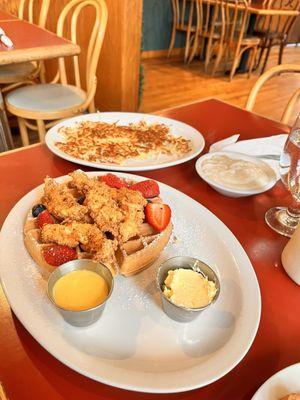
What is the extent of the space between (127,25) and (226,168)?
93.8 inches

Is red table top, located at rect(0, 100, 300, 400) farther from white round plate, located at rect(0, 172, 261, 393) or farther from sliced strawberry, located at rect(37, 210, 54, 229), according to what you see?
sliced strawberry, located at rect(37, 210, 54, 229)

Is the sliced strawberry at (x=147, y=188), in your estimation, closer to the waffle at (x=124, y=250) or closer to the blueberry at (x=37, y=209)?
the waffle at (x=124, y=250)

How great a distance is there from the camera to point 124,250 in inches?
31.1

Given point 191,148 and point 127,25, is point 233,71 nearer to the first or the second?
point 127,25

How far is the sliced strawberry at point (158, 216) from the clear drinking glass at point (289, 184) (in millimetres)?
342

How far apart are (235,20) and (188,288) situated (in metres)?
5.52

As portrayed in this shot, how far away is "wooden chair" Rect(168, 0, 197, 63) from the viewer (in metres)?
5.91

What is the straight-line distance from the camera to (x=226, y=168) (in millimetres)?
1119

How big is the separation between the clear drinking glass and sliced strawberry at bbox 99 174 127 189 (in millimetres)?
446

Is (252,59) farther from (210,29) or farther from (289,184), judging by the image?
(289,184)

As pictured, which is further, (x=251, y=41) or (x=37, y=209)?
(x=251, y=41)

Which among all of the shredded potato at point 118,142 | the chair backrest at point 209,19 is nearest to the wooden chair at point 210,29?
the chair backrest at point 209,19

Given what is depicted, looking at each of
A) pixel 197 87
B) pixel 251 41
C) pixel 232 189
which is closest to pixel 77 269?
pixel 232 189

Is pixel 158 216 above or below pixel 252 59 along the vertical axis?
above
